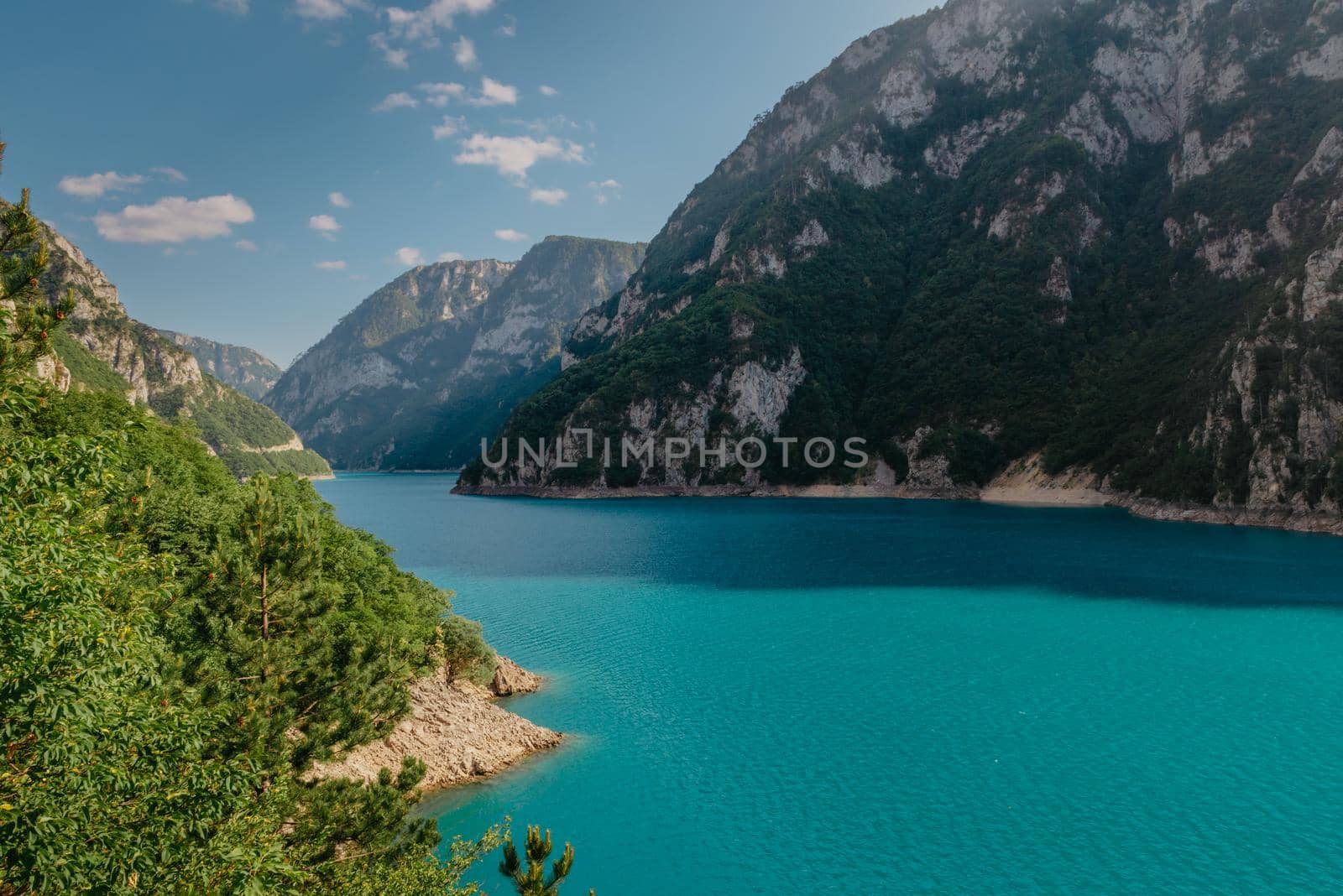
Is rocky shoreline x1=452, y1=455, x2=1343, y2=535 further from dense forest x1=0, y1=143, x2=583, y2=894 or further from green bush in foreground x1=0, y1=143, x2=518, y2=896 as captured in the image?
green bush in foreground x1=0, y1=143, x2=518, y2=896

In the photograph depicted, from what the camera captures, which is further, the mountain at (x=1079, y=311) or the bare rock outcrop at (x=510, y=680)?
the mountain at (x=1079, y=311)

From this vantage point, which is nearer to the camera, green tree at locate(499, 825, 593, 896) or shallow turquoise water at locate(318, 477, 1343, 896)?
green tree at locate(499, 825, 593, 896)

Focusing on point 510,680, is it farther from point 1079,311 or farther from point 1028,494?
point 1079,311

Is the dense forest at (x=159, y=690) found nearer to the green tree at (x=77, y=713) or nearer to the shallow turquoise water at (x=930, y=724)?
the green tree at (x=77, y=713)

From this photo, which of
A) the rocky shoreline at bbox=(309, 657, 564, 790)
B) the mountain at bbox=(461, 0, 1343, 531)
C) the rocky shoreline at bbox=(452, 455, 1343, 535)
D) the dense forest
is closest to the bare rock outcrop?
the rocky shoreline at bbox=(309, 657, 564, 790)

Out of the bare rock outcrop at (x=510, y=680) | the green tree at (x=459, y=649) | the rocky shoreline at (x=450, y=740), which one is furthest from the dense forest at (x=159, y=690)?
the bare rock outcrop at (x=510, y=680)

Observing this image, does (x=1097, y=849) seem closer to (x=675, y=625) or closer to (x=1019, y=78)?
(x=675, y=625)

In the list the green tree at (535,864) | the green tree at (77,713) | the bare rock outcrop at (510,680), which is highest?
the green tree at (77,713)
